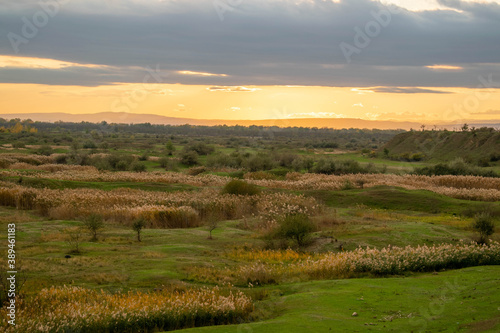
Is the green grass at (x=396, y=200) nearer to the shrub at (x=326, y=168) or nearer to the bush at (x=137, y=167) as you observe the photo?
the shrub at (x=326, y=168)

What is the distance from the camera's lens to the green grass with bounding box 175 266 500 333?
10.0 m

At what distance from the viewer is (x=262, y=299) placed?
13.8 metres

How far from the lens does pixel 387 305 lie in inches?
469

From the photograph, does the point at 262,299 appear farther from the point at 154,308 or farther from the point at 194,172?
the point at 194,172

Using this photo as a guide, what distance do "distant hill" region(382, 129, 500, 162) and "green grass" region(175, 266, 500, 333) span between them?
6640 centimetres

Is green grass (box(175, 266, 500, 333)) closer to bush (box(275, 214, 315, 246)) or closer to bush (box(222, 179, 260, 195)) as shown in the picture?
bush (box(275, 214, 315, 246))

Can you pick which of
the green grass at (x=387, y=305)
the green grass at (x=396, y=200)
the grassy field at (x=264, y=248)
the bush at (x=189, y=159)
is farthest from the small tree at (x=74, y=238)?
the bush at (x=189, y=159)

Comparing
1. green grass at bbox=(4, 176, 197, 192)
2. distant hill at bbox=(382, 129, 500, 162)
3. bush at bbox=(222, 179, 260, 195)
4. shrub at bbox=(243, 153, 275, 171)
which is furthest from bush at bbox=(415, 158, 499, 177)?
green grass at bbox=(4, 176, 197, 192)

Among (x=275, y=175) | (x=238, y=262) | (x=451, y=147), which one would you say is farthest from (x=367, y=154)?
(x=238, y=262)

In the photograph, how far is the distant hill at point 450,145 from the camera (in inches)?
3125

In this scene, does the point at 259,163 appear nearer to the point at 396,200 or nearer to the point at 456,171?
the point at 456,171

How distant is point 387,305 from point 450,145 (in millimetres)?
85543

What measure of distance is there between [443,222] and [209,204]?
14.4m

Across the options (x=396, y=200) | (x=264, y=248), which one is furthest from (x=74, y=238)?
(x=396, y=200)
